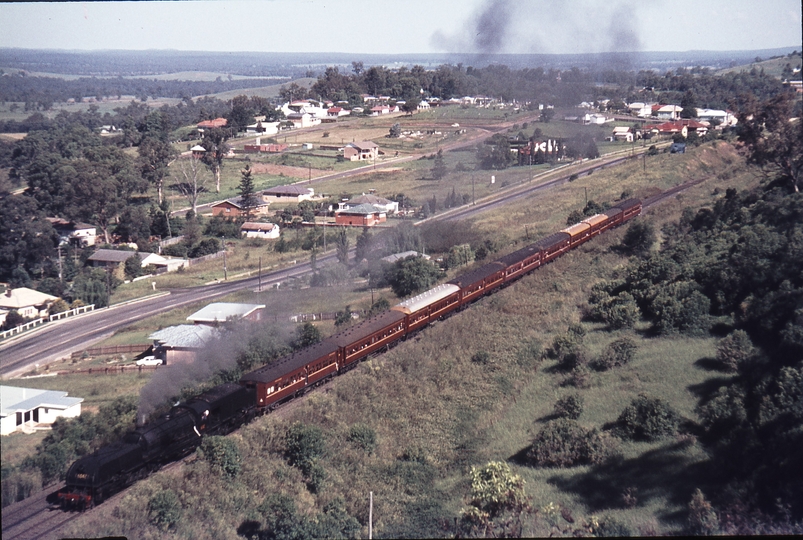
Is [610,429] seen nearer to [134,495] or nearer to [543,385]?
[543,385]

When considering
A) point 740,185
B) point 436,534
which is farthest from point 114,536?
point 740,185

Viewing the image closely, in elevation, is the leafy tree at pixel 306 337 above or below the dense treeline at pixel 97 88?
below

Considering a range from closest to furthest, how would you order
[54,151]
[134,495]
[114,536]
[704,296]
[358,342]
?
[114,536], [134,495], [358,342], [704,296], [54,151]

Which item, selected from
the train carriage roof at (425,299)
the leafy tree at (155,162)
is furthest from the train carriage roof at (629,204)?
the leafy tree at (155,162)

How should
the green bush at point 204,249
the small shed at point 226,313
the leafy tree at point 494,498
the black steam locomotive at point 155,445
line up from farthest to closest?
the green bush at point 204,249 < the small shed at point 226,313 < the leafy tree at point 494,498 < the black steam locomotive at point 155,445

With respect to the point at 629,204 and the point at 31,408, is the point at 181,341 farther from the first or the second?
the point at 629,204

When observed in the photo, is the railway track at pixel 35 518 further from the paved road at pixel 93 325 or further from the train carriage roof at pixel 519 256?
the train carriage roof at pixel 519 256

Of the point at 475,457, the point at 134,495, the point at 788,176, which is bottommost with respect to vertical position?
the point at 475,457

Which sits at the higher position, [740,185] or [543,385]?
[740,185]
